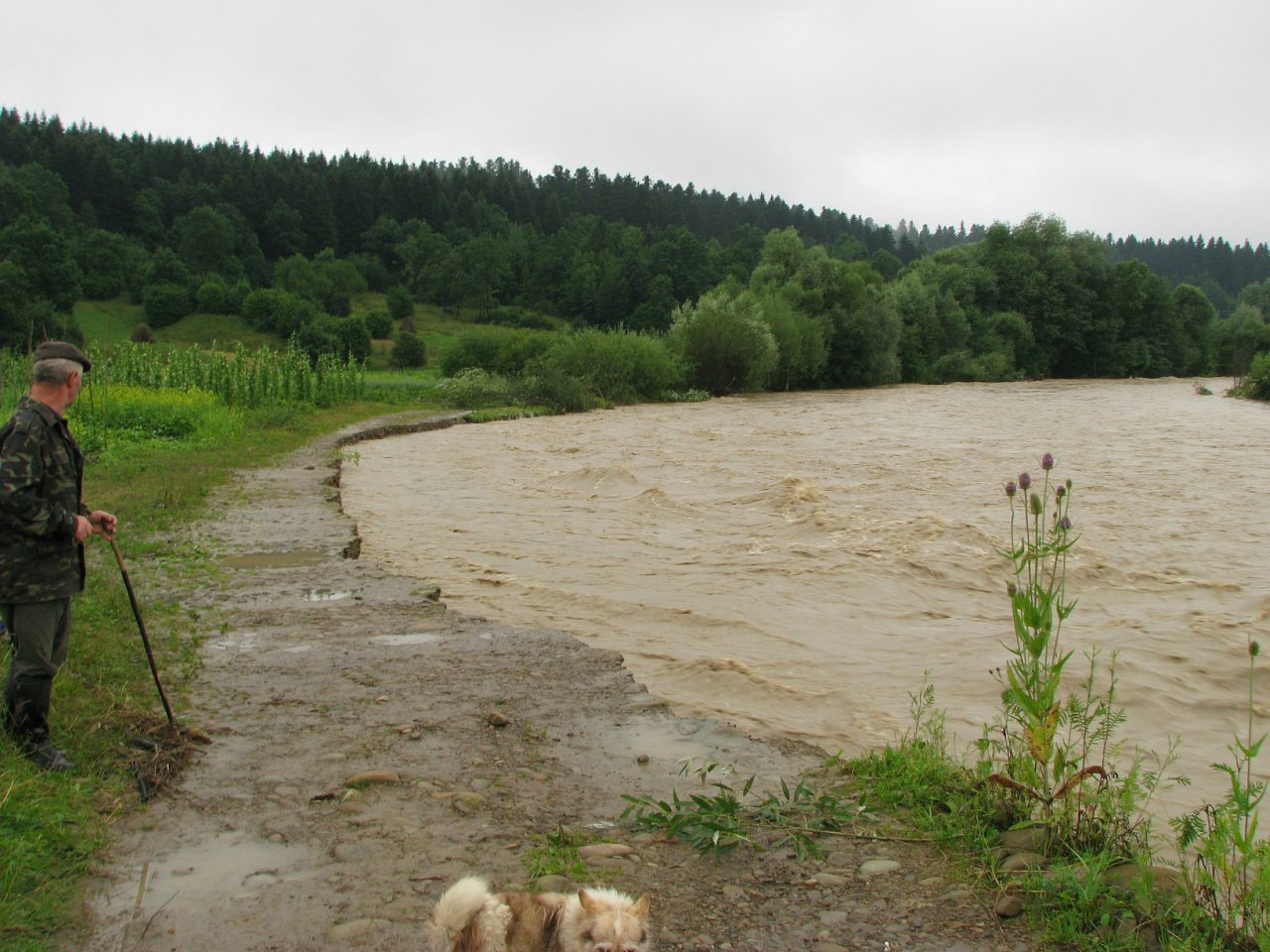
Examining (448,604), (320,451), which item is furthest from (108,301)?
(448,604)

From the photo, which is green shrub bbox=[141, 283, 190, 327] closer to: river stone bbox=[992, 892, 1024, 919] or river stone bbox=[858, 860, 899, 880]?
river stone bbox=[858, 860, 899, 880]

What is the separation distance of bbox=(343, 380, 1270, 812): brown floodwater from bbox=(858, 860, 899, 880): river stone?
1867mm

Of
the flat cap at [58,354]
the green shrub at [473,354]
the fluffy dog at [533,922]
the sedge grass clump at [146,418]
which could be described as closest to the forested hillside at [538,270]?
the green shrub at [473,354]

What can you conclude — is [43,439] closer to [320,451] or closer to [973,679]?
[973,679]

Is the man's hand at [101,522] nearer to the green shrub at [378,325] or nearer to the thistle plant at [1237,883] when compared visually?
the thistle plant at [1237,883]

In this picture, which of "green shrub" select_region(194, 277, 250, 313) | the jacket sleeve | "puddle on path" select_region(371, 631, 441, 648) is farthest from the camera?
"green shrub" select_region(194, 277, 250, 313)

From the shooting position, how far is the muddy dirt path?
12.6 feet

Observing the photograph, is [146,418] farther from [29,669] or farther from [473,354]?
[473,354]

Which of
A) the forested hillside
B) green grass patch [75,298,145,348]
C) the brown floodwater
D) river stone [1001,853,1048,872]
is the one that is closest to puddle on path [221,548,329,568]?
the brown floodwater

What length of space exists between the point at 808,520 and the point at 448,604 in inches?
293

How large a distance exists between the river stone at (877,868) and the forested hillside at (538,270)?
4450 centimetres

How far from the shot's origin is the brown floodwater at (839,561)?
790cm

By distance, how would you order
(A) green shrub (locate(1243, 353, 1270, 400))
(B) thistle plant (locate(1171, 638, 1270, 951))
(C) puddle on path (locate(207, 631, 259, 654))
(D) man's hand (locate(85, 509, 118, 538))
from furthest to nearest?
(A) green shrub (locate(1243, 353, 1270, 400)) → (C) puddle on path (locate(207, 631, 259, 654)) → (D) man's hand (locate(85, 509, 118, 538)) → (B) thistle plant (locate(1171, 638, 1270, 951))

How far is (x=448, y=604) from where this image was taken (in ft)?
33.0
